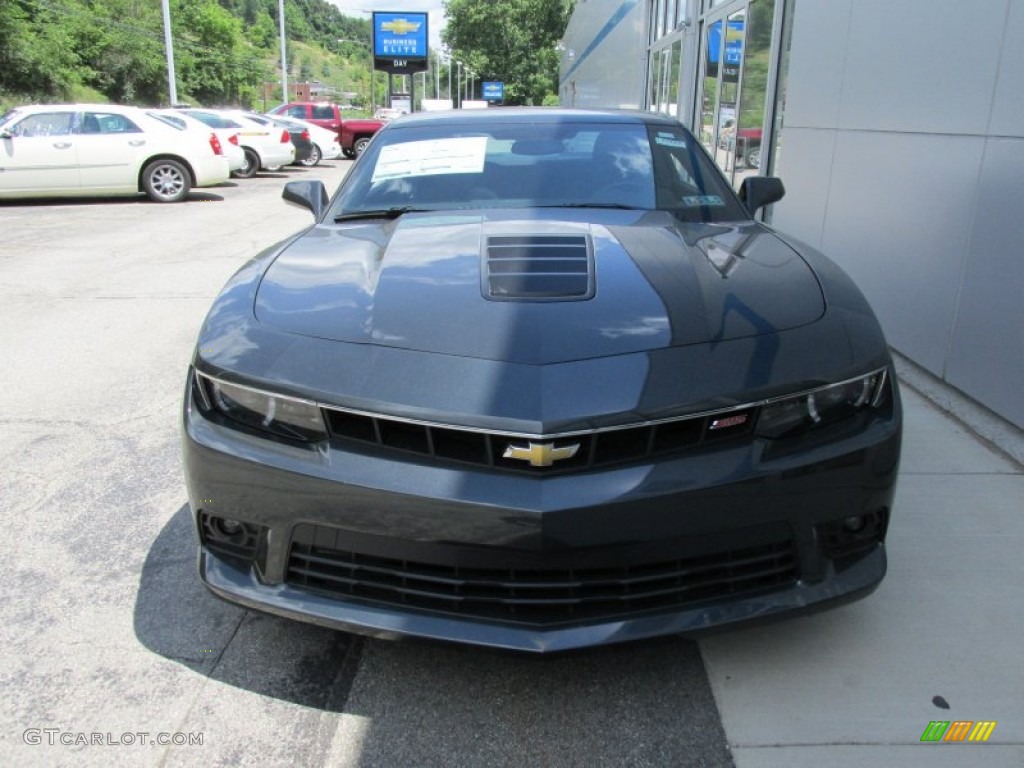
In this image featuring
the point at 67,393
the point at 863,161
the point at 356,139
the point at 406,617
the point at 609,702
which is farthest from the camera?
the point at 356,139

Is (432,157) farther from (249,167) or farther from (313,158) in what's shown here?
(313,158)

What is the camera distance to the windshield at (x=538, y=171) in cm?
338

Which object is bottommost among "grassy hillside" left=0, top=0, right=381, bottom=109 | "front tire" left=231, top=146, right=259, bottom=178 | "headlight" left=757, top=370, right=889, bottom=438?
"front tire" left=231, top=146, right=259, bottom=178

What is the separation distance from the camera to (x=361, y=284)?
8.25 ft

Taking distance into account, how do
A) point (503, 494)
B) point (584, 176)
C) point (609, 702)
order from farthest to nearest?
point (584, 176)
point (609, 702)
point (503, 494)

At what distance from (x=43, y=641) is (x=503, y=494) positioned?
5.02ft

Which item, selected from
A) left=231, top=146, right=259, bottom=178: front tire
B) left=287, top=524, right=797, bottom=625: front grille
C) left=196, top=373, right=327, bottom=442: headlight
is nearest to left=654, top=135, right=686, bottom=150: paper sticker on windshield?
left=287, top=524, right=797, bottom=625: front grille

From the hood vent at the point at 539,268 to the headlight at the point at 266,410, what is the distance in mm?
594

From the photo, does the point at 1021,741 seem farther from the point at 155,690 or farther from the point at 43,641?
the point at 43,641

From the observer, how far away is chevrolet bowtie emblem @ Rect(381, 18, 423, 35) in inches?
1670

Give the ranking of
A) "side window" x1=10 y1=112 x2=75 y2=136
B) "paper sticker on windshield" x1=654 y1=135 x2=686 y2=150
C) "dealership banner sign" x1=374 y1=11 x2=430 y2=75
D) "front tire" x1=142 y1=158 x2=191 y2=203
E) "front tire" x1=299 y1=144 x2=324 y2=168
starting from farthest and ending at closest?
1. "dealership banner sign" x1=374 y1=11 x2=430 y2=75
2. "front tire" x1=299 y1=144 x2=324 y2=168
3. "front tire" x1=142 y1=158 x2=191 y2=203
4. "side window" x1=10 y1=112 x2=75 y2=136
5. "paper sticker on windshield" x1=654 y1=135 x2=686 y2=150

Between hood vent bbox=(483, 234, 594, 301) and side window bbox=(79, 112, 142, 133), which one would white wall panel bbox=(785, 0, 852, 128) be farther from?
side window bbox=(79, 112, 142, 133)

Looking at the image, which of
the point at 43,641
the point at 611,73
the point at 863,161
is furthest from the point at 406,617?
the point at 611,73

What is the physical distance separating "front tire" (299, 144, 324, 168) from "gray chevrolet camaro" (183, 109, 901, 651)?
22.2 m
